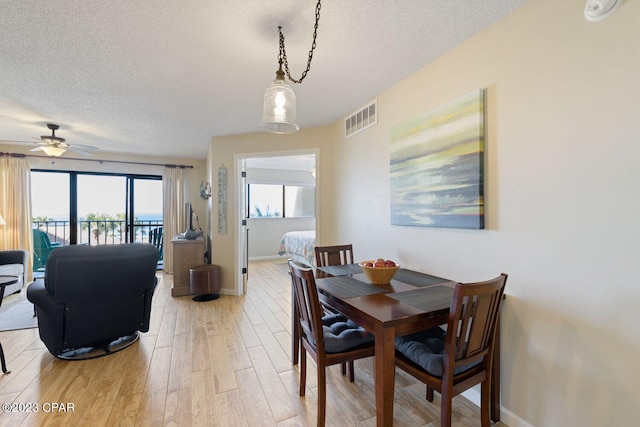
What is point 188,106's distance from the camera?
9.97 feet

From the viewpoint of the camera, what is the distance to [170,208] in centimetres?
570

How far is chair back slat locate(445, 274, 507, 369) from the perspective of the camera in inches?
49.2

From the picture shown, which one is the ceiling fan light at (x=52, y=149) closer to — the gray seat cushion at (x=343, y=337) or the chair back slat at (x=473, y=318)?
the gray seat cushion at (x=343, y=337)

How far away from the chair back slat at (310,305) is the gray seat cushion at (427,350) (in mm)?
475

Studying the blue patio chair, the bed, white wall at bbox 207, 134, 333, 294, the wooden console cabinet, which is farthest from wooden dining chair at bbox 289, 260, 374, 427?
the blue patio chair

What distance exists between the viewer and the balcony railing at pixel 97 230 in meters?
5.24

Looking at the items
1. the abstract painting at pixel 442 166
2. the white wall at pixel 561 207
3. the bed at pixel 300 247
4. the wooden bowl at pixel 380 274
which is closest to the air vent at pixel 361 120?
the abstract painting at pixel 442 166

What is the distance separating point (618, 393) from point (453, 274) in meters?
0.92

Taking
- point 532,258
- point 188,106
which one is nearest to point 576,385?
point 532,258

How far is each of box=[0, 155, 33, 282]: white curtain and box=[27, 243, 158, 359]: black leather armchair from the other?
3.50 metres

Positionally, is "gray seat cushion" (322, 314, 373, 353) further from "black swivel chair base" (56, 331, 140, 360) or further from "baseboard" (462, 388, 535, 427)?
"black swivel chair base" (56, 331, 140, 360)

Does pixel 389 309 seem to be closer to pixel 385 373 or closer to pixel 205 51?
pixel 385 373

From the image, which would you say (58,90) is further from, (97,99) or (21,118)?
(21,118)

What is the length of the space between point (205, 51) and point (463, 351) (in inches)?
98.9
